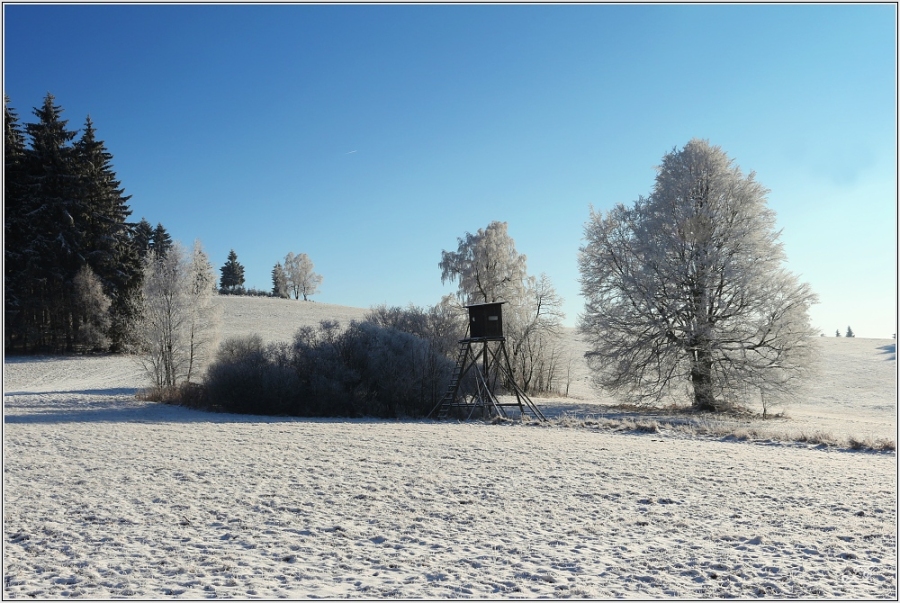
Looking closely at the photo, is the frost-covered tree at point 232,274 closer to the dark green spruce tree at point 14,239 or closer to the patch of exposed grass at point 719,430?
the dark green spruce tree at point 14,239

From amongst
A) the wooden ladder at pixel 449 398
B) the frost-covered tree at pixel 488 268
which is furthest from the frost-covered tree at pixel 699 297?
the frost-covered tree at pixel 488 268

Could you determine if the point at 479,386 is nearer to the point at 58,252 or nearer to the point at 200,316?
the point at 200,316

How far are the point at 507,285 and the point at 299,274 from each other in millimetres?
72311

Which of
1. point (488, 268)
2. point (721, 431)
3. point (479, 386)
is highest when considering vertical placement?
point (488, 268)

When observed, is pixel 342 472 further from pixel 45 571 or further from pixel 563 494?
pixel 45 571

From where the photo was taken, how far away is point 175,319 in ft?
97.7

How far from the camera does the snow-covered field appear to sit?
566cm

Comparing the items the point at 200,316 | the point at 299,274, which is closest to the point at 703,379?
the point at 200,316

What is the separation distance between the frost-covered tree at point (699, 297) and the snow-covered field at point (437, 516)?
7.55 meters

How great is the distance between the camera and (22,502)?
8.52 meters

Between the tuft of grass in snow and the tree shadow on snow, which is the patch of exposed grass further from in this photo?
the tree shadow on snow

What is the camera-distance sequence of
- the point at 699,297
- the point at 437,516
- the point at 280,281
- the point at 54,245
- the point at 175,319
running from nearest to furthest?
the point at 437,516
the point at 699,297
the point at 175,319
the point at 54,245
the point at 280,281

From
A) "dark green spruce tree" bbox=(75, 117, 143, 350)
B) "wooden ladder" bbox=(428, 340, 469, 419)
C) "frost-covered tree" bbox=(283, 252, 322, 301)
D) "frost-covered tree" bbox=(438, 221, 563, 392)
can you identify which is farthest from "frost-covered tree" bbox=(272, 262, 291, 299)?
"wooden ladder" bbox=(428, 340, 469, 419)

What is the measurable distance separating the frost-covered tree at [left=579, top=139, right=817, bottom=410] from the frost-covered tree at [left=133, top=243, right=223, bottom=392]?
20273mm
